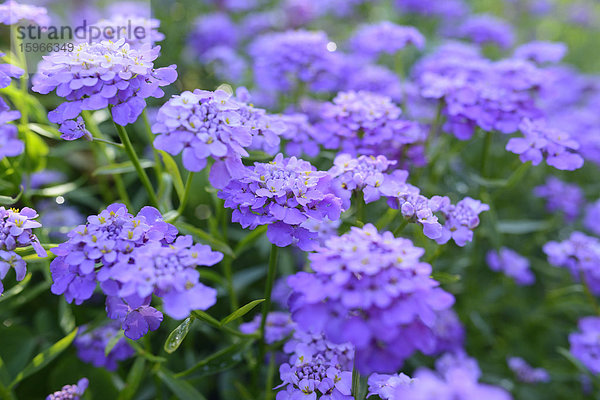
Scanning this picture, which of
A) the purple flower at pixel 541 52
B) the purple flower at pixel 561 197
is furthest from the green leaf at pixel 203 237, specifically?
the purple flower at pixel 561 197

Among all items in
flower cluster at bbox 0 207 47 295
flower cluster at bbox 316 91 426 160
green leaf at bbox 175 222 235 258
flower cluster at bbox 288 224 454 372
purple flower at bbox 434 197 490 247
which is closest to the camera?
flower cluster at bbox 288 224 454 372

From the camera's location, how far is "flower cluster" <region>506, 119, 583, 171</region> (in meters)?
1.90

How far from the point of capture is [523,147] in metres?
1.93

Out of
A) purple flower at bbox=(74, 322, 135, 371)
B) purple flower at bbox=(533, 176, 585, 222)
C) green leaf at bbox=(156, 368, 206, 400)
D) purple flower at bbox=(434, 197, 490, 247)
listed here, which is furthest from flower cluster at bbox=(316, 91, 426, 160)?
purple flower at bbox=(533, 176, 585, 222)

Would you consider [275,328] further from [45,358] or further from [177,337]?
[45,358]

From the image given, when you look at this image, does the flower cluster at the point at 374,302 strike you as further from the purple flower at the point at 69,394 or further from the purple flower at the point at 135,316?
the purple flower at the point at 69,394

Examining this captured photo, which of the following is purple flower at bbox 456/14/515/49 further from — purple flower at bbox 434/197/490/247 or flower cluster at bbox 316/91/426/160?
purple flower at bbox 434/197/490/247

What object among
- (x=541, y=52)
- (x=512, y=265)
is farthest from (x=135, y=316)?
(x=541, y=52)

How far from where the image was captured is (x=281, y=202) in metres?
1.47

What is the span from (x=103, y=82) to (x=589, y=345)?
2210 mm

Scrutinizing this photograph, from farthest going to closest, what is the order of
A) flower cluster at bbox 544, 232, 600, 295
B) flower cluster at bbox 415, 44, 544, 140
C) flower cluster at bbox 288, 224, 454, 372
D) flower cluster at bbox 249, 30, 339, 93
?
flower cluster at bbox 249, 30, 339, 93
flower cluster at bbox 544, 232, 600, 295
flower cluster at bbox 415, 44, 544, 140
flower cluster at bbox 288, 224, 454, 372

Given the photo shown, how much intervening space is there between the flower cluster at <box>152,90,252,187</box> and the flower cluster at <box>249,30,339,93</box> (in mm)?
1192

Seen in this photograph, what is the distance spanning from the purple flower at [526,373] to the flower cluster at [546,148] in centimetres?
113

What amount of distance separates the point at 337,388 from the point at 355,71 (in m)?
2.17
